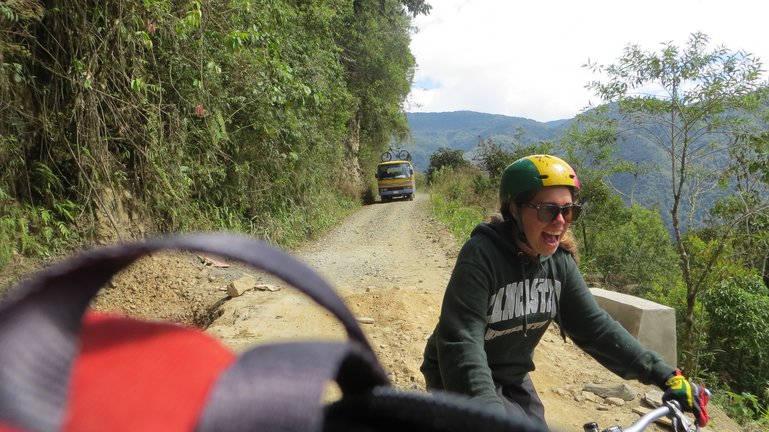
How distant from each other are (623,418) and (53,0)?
22.2 feet

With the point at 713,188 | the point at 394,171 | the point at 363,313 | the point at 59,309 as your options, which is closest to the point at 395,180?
the point at 394,171

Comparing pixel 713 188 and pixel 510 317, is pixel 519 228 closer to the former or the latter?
pixel 510 317

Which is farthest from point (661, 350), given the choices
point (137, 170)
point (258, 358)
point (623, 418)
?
point (137, 170)

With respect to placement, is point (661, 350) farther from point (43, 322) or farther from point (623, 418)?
point (43, 322)

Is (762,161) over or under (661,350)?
over

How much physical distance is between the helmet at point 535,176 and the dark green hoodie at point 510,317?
0.63ft

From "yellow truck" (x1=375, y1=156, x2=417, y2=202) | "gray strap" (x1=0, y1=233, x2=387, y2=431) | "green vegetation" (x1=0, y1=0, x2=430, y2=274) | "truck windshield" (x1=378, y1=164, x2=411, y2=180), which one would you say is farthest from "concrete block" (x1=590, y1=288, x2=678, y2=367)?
"truck windshield" (x1=378, y1=164, x2=411, y2=180)

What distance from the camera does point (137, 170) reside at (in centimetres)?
618

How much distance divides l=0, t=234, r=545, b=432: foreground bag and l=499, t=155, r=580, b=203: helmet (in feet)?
6.17

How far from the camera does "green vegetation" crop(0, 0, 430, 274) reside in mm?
4961

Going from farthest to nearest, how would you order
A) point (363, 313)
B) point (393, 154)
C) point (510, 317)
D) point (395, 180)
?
point (393, 154) → point (395, 180) → point (363, 313) → point (510, 317)

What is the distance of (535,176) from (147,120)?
541 cm

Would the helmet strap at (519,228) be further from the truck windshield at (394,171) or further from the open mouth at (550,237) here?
the truck windshield at (394,171)

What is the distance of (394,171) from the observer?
79.9 ft
